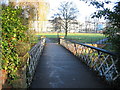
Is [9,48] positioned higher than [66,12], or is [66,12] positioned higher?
[66,12]

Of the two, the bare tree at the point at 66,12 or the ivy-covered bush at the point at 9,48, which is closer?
the ivy-covered bush at the point at 9,48

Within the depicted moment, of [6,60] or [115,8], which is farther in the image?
[115,8]

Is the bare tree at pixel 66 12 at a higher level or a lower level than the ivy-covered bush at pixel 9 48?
higher

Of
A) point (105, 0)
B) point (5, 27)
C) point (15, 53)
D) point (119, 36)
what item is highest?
point (105, 0)

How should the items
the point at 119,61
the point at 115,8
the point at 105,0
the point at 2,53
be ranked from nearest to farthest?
the point at 2,53
the point at 119,61
the point at 115,8
the point at 105,0

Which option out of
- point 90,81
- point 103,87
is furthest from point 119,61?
point 90,81

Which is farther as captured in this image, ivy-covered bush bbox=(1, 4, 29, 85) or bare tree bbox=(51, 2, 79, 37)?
bare tree bbox=(51, 2, 79, 37)

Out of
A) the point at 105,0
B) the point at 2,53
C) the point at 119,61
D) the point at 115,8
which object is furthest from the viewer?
the point at 105,0

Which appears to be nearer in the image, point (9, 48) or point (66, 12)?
point (9, 48)

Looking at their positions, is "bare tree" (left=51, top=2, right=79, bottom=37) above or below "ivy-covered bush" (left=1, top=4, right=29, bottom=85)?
above

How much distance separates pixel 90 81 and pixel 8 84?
208 centimetres

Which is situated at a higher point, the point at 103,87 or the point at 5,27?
the point at 5,27

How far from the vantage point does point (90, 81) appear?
3568 millimetres

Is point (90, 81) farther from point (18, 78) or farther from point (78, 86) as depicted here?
point (18, 78)
